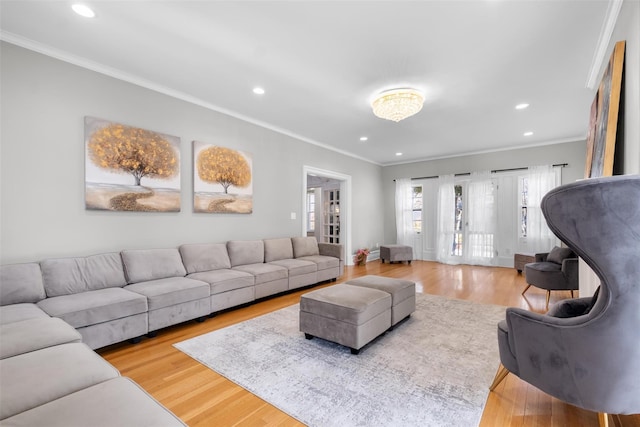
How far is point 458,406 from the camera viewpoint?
1717 millimetres

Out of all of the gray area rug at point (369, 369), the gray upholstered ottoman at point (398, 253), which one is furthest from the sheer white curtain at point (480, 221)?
the gray area rug at point (369, 369)

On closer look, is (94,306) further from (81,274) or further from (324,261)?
(324,261)

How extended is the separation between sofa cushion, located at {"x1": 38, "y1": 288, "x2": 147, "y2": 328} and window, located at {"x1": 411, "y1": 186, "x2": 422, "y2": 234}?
21.9 ft

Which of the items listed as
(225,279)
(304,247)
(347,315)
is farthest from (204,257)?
(347,315)

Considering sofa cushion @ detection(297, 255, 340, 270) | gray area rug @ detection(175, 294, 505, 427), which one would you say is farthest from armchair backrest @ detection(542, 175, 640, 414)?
sofa cushion @ detection(297, 255, 340, 270)

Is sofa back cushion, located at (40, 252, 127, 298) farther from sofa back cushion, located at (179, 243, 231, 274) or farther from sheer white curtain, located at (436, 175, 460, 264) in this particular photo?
sheer white curtain, located at (436, 175, 460, 264)

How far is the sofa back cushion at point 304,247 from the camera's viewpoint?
16.5 ft

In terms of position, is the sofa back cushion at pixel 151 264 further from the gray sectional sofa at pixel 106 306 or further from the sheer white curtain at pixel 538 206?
the sheer white curtain at pixel 538 206

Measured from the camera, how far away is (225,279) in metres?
3.29

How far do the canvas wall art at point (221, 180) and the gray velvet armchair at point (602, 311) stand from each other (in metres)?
3.73

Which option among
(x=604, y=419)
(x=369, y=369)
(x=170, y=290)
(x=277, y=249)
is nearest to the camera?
(x=604, y=419)

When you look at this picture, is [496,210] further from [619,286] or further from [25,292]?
[25,292]

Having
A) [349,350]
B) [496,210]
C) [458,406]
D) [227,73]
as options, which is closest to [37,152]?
[227,73]

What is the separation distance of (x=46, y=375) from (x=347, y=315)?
183 centimetres
